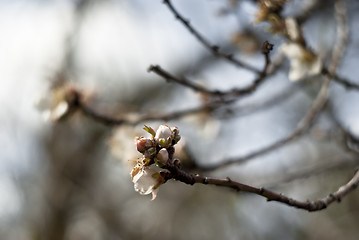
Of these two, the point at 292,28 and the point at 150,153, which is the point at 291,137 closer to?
the point at 292,28

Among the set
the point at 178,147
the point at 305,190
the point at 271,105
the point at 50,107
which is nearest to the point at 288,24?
the point at 178,147

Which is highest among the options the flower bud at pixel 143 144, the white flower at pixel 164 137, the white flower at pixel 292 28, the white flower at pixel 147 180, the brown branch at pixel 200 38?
the white flower at pixel 292 28

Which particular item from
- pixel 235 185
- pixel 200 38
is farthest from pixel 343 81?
pixel 235 185

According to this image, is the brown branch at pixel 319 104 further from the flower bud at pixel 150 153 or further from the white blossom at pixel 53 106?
the flower bud at pixel 150 153

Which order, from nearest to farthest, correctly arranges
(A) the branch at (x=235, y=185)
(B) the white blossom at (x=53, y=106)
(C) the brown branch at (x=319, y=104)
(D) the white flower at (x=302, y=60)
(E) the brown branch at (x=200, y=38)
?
(A) the branch at (x=235, y=185) → (E) the brown branch at (x=200, y=38) → (D) the white flower at (x=302, y=60) → (C) the brown branch at (x=319, y=104) → (B) the white blossom at (x=53, y=106)

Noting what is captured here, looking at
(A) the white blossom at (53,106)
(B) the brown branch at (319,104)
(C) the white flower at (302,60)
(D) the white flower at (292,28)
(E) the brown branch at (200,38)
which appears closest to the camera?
(E) the brown branch at (200,38)

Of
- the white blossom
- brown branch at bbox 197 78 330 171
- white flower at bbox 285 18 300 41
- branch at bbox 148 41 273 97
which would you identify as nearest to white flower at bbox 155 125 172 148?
branch at bbox 148 41 273 97

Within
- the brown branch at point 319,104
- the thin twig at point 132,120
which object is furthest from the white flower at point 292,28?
the thin twig at point 132,120
